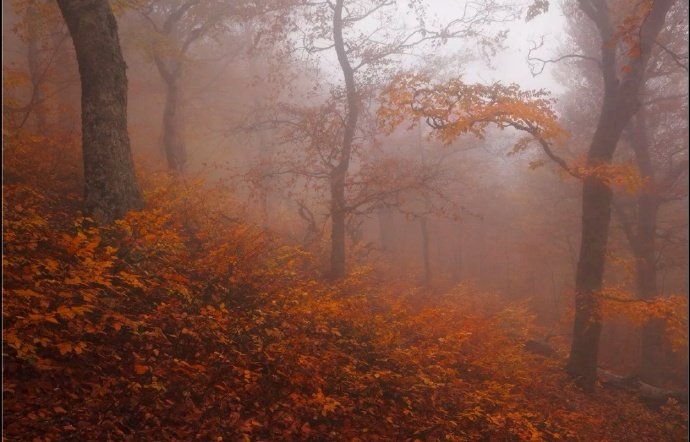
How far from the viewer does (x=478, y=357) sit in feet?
29.5

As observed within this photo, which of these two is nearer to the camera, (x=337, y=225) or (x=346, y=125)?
(x=346, y=125)

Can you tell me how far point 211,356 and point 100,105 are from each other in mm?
5303

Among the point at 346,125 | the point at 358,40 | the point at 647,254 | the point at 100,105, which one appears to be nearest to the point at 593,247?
the point at 647,254

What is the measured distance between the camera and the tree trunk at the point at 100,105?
7.92 metres

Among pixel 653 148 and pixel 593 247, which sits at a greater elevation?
pixel 653 148

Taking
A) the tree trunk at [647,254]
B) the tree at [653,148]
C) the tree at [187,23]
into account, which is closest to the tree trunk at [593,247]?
the tree at [653,148]

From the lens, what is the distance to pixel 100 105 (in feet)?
26.6

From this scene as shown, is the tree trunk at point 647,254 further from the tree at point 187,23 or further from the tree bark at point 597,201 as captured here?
the tree at point 187,23

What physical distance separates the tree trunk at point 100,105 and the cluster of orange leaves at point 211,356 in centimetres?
64

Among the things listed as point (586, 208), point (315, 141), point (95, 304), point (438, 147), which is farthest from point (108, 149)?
point (438, 147)

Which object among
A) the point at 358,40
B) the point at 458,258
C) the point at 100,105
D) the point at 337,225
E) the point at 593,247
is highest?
the point at 358,40

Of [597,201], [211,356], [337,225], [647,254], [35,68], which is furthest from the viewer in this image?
[35,68]

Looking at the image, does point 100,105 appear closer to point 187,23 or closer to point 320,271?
point 320,271

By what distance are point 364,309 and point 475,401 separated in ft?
10.4
